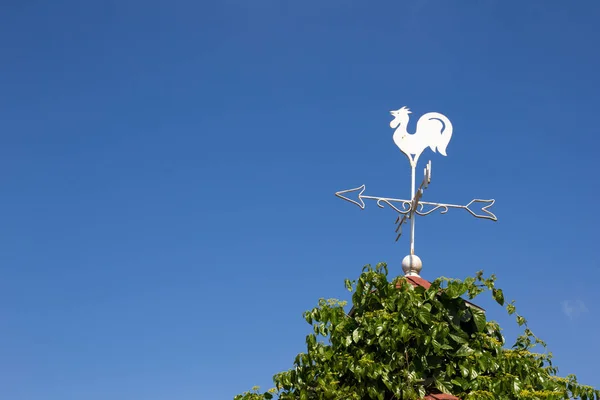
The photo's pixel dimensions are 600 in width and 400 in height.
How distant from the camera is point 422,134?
7.64 metres

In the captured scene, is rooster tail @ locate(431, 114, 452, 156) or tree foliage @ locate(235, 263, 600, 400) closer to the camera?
tree foliage @ locate(235, 263, 600, 400)

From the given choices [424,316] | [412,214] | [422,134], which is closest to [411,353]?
[424,316]

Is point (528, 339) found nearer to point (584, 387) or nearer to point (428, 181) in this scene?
point (584, 387)

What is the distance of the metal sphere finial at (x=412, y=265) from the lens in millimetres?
6691

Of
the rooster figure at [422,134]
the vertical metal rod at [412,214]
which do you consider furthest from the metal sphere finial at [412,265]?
the rooster figure at [422,134]

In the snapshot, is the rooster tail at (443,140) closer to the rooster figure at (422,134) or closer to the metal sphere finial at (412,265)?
the rooster figure at (422,134)

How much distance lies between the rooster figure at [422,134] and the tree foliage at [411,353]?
1.93 metres

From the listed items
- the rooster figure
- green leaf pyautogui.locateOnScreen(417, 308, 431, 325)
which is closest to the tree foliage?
green leaf pyautogui.locateOnScreen(417, 308, 431, 325)

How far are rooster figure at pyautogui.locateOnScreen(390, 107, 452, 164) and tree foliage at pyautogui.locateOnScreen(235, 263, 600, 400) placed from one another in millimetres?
1932

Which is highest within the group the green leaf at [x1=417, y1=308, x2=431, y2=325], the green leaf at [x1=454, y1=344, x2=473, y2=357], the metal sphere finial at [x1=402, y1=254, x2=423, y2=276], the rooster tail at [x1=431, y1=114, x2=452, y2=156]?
the rooster tail at [x1=431, y1=114, x2=452, y2=156]

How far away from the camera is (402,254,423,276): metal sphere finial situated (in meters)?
6.69

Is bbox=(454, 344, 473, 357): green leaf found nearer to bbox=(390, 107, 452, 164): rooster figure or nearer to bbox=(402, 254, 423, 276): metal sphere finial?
bbox=(402, 254, 423, 276): metal sphere finial

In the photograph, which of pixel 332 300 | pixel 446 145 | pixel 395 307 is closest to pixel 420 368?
pixel 395 307

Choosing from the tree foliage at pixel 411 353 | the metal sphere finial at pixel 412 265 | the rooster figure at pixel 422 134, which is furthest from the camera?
the rooster figure at pixel 422 134
